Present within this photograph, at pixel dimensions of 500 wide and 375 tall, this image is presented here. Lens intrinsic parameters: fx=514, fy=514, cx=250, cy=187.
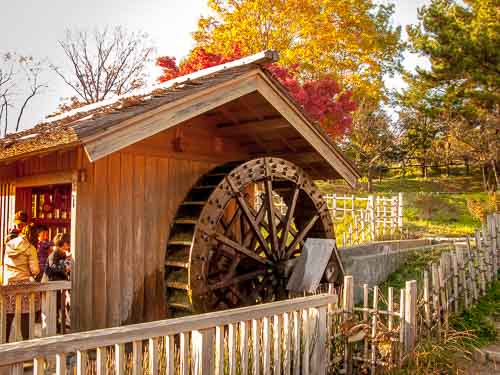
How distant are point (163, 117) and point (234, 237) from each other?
314cm

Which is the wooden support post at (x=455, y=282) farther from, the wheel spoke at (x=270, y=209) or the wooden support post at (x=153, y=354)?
the wooden support post at (x=153, y=354)

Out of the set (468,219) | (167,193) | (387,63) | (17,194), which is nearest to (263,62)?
(167,193)

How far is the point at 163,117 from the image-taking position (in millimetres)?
5879

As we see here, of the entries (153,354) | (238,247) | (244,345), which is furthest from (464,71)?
(153,354)

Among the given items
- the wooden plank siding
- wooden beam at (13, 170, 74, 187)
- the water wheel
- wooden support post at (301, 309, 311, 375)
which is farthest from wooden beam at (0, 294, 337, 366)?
wooden beam at (13, 170, 74, 187)

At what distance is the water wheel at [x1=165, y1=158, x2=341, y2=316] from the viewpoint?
6.67 meters

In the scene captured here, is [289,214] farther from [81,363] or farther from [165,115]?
[81,363]

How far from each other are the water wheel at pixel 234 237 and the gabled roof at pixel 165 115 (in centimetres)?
92

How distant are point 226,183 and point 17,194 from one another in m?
3.75

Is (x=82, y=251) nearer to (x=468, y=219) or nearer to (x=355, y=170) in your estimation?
(x=355, y=170)

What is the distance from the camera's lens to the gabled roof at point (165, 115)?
516 centimetres


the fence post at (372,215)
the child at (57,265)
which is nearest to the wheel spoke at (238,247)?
the child at (57,265)

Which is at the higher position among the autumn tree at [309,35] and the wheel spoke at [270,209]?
the autumn tree at [309,35]

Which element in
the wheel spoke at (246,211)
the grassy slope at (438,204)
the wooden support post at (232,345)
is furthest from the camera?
the grassy slope at (438,204)
